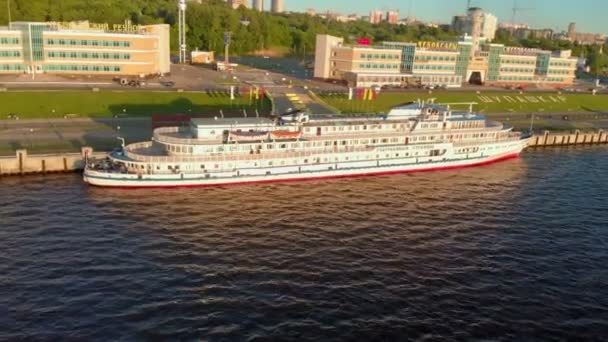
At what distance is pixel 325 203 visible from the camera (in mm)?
62875

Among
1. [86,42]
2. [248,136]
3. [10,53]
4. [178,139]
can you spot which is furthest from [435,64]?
[10,53]

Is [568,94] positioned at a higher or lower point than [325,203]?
higher

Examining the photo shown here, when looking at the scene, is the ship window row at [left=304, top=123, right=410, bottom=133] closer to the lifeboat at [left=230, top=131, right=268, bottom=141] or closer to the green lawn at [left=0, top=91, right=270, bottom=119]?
the lifeboat at [left=230, top=131, right=268, bottom=141]

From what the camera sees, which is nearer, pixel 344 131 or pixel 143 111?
pixel 344 131

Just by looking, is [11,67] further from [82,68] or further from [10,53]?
[82,68]

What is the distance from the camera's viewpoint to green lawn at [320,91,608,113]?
11512cm

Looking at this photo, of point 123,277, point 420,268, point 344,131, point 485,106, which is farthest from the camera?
point 485,106

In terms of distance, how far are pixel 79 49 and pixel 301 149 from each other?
2854 inches

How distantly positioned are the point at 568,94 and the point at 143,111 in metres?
119

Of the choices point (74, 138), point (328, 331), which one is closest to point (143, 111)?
point (74, 138)

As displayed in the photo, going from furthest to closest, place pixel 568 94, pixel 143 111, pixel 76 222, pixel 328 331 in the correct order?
pixel 568 94 < pixel 143 111 < pixel 76 222 < pixel 328 331

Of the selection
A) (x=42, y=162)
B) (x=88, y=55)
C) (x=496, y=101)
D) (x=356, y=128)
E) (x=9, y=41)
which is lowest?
(x=42, y=162)

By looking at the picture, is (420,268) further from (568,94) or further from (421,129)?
(568,94)

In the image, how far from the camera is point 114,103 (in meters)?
97.9
